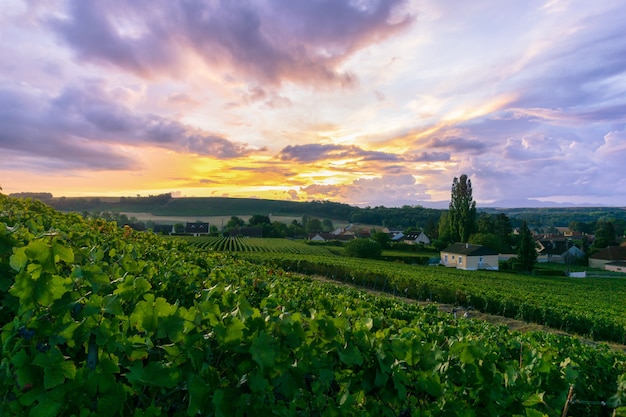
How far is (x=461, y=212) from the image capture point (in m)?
79.8

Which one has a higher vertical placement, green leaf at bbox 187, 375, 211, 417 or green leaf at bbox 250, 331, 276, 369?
green leaf at bbox 250, 331, 276, 369

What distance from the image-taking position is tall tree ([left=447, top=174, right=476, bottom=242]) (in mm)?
78250

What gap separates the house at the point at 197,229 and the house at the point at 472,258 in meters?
64.5

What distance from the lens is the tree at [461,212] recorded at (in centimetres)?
7831

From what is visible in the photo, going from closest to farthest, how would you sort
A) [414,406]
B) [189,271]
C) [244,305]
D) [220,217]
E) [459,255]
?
1. [244,305]
2. [414,406]
3. [189,271]
4. [459,255]
5. [220,217]

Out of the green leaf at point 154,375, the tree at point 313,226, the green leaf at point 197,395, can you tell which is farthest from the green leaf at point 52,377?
the tree at point 313,226

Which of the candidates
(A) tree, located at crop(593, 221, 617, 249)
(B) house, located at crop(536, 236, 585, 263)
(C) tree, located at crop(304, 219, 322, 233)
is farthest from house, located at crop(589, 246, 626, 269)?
(C) tree, located at crop(304, 219, 322, 233)

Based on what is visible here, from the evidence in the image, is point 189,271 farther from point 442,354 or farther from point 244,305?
point 442,354

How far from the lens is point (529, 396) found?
2.28 m

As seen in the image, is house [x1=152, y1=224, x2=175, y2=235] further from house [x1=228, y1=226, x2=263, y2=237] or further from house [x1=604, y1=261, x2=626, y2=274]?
house [x1=604, y1=261, x2=626, y2=274]

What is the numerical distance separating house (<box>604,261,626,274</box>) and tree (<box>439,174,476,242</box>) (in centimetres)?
2367

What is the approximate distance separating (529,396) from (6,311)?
3313 millimetres

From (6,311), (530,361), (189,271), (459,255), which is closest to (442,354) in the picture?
(530,361)

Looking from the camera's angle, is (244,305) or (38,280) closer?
(38,280)
